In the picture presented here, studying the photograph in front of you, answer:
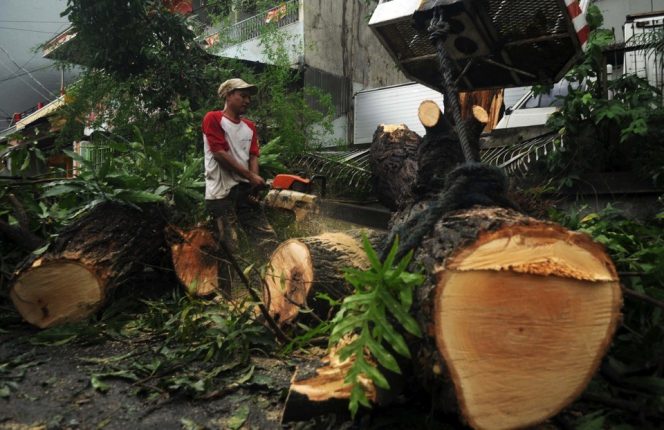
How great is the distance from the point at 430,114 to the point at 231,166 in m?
1.76

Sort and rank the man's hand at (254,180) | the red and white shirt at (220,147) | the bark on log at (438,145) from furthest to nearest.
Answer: the man's hand at (254,180) → the red and white shirt at (220,147) → the bark on log at (438,145)

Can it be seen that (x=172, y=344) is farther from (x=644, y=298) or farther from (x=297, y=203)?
(x=644, y=298)

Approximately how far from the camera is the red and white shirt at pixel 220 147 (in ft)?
13.3

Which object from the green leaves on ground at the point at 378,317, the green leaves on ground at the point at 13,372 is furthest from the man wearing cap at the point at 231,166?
the green leaves on ground at the point at 378,317

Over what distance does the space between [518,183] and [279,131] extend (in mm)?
3675

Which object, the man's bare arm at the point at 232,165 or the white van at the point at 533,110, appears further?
the white van at the point at 533,110

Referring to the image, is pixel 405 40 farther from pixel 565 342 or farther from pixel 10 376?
pixel 10 376

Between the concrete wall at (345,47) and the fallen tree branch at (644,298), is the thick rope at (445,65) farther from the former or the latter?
the concrete wall at (345,47)

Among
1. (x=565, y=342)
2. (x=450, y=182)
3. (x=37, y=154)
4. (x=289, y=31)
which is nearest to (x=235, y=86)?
(x=37, y=154)

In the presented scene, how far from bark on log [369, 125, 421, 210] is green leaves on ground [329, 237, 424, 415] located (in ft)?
6.82

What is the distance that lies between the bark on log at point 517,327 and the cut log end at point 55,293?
107 inches

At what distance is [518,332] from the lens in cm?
162

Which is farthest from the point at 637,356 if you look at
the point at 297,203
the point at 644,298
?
the point at 297,203

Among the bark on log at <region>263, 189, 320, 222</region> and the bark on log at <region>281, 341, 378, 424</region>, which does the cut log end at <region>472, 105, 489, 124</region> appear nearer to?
the bark on log at <region>263, 189, 320, 222</region>
